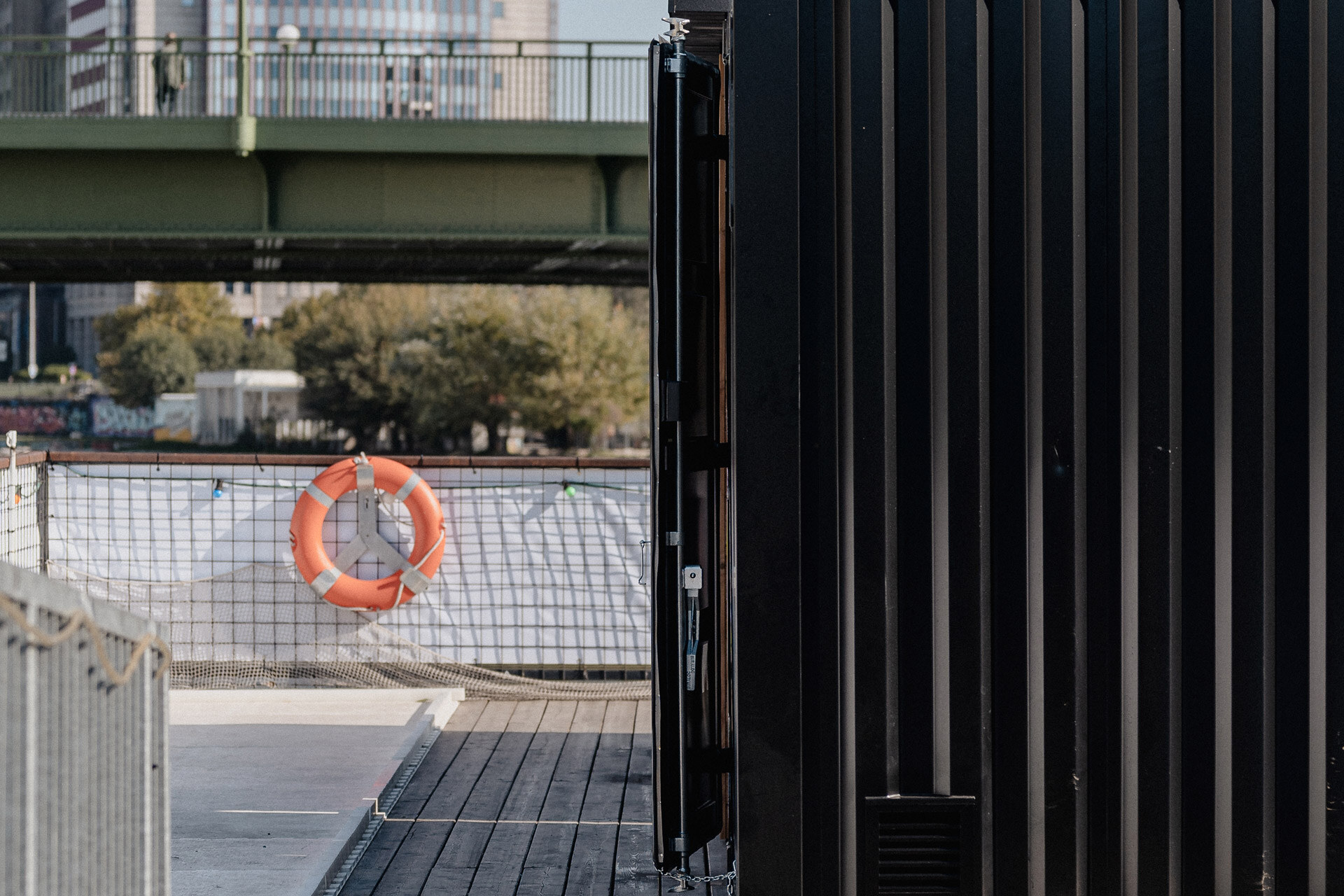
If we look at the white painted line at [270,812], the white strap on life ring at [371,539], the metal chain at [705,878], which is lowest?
the white painted line at [270,812]

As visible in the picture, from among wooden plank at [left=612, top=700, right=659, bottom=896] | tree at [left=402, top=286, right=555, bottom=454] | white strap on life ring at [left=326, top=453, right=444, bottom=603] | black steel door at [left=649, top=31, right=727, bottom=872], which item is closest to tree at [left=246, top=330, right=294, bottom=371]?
tree at [left=402, top=286, right=555, bottom=454]

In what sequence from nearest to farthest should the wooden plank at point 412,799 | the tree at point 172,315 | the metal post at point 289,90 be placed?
the wooden plank at point 412,799
the metal post at point 289,90
the tree at point 172,315

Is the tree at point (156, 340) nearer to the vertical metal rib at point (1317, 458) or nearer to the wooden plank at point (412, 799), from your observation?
the wooden plank at point (412, 799)

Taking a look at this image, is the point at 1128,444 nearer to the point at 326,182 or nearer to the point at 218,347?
the point at 326,182

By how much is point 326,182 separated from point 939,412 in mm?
13424

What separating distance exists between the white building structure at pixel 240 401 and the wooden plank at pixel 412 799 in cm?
5439

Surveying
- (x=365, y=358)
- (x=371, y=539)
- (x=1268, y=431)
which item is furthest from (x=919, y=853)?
(x=365, y=358)

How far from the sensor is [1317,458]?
283cm

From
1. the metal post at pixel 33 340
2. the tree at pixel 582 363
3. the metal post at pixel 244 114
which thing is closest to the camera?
the metal post at pixel 244 114

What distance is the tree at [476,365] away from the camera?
5100 cm

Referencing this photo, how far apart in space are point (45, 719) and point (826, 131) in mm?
1944

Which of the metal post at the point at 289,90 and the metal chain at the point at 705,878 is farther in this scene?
the metal post at the point at 289,90

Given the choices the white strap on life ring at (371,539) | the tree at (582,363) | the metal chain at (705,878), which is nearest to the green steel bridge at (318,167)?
the white strap on life ring at (371,539)

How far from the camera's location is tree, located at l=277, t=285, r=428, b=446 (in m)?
55.8
